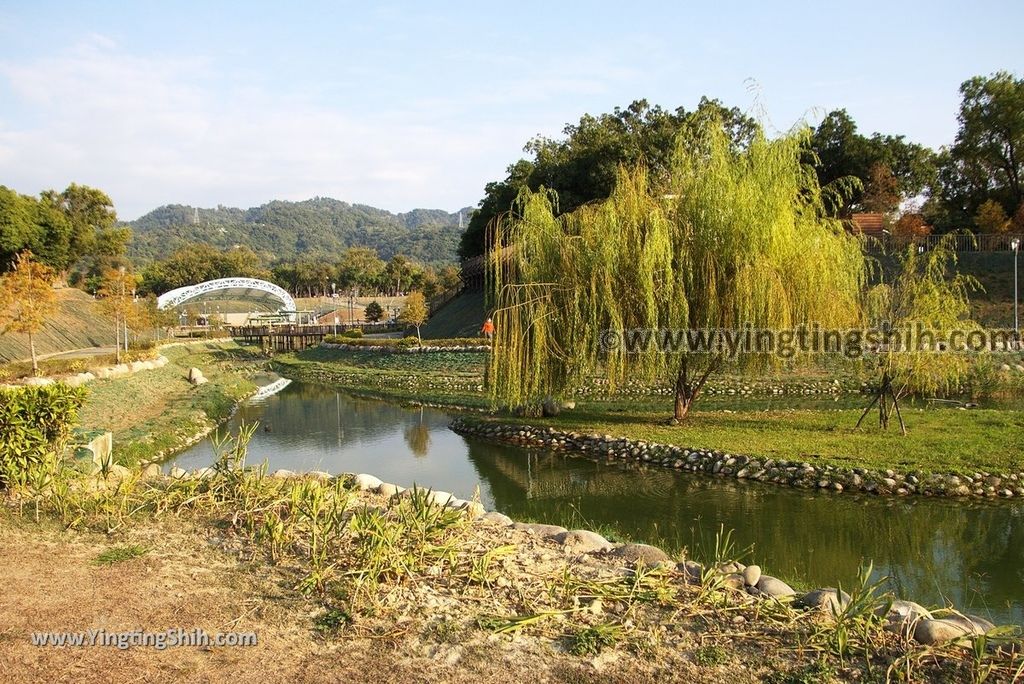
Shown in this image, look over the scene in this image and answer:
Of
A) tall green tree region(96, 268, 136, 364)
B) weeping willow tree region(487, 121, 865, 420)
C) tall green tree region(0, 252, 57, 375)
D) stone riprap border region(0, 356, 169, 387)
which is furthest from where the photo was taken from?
tall green tree region(96, 268, 136, 364)

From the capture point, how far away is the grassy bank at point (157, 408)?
15.1 meters

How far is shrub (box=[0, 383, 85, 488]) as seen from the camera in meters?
7.73

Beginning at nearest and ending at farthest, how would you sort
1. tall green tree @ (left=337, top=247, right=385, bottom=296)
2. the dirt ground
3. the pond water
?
the dirt ground < the pond water < tall green tree @ (left=337, top=247, right=385, bottom=296)

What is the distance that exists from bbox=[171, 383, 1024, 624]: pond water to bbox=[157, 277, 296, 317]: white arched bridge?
4248 centimetres

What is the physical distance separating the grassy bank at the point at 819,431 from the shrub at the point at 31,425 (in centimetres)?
964

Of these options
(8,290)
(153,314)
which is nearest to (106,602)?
(8,290)

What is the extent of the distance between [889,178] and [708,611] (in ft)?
140

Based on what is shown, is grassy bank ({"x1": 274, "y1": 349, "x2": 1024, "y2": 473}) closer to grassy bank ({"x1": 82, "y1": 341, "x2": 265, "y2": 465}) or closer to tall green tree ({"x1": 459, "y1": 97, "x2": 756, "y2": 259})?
grassy bank ({"x1": 82, "y1": 341, "x2": 265, "y2": 465})

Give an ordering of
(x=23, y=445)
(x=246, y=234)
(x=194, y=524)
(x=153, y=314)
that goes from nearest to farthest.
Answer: (x=194, y=524), (x=23, y=445), (x=153, y=314), (x=246, y=234)

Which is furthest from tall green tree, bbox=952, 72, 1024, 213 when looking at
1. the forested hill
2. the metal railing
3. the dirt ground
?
the forested hill

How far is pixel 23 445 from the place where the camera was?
7887 millimetres

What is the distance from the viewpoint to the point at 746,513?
10.1 metres

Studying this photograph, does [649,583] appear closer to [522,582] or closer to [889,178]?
[522,582]

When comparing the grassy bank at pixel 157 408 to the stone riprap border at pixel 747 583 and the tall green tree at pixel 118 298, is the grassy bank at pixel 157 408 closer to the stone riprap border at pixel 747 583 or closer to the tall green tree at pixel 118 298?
the tall green tree at pixel 118 298
